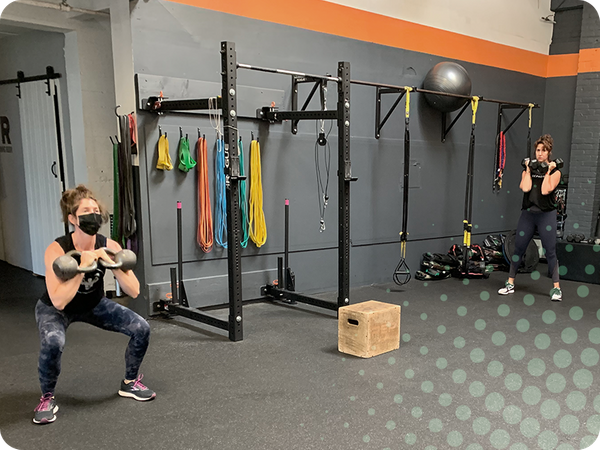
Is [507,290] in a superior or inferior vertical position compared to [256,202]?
inferior

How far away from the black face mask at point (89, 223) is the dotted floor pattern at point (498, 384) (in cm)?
160

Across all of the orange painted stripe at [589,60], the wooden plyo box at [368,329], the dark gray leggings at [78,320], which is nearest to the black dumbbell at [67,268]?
the dark gray leggings at [78,320]

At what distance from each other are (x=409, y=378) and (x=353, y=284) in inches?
95.4

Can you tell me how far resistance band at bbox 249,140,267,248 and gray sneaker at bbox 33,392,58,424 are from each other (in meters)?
2.41

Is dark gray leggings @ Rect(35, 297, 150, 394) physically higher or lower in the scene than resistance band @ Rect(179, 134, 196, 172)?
lower

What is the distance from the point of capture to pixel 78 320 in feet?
8.80

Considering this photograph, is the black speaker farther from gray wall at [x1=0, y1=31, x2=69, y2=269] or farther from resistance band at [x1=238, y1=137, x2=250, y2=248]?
gray wall at [x1=0, y1=31, x2=69, y2=269]

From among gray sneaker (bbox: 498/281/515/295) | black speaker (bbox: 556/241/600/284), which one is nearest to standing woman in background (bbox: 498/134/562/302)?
gray sneaker (bbox: 498/281/515/295)

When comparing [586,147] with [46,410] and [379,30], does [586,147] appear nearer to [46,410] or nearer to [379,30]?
[379,30]

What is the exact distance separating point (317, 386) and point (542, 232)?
10.4ft

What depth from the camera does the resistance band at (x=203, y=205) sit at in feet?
14.4

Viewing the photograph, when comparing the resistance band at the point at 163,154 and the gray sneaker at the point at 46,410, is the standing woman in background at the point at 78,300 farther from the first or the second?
the resistance band at the point at 163,154

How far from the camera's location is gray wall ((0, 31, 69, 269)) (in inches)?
199

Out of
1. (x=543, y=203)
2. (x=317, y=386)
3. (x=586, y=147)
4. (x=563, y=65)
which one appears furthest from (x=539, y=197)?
(x=563, y=65)
